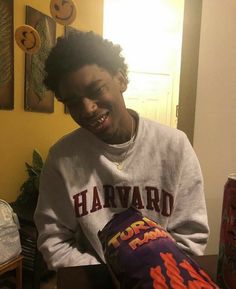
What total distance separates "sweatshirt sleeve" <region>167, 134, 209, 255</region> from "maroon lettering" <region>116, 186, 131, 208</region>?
0.13 metres

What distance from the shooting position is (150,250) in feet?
1.05

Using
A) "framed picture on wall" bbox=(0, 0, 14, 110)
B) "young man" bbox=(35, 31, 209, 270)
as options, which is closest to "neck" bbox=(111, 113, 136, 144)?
"young man" bbox=(35, 31, 209, 270)

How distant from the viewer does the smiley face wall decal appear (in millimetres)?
933

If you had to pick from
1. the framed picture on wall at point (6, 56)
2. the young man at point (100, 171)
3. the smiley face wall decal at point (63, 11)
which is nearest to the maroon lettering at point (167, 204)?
the young man at point (100, 171)

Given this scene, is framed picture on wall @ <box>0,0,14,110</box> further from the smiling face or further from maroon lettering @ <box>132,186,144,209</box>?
maroon lettering @ <box>132,186,144,209</box>

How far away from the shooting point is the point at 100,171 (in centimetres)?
78

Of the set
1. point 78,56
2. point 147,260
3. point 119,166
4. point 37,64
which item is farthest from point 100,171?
point 37,64

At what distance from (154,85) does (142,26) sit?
2.41ft

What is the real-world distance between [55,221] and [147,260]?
509mm

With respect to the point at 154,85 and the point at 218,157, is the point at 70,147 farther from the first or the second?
the point at 154,85

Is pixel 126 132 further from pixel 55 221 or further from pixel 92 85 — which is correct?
pixel 55 221

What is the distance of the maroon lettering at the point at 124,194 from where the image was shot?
76 centimetres

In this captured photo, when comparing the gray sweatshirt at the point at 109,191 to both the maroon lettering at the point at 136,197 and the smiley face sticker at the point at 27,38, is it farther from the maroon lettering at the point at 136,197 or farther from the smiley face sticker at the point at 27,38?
the smiley face sticker at the point at 27,38

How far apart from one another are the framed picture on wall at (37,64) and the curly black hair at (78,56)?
1.32 metres
